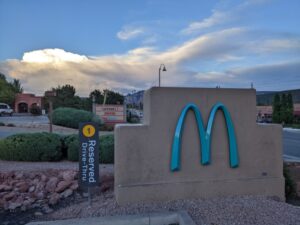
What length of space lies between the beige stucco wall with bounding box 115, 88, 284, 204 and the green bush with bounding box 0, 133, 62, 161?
12.1 ft

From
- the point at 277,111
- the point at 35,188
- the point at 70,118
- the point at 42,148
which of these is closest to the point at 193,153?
the point at 35,188

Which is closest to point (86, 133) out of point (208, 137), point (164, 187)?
point (164, 187)

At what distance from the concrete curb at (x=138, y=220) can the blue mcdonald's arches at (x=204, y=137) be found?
0.92 meters

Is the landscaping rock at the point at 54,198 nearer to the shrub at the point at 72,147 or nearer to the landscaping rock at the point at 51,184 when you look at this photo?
the landscaping rock at the point at 51,184

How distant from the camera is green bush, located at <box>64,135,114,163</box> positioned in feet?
27.5

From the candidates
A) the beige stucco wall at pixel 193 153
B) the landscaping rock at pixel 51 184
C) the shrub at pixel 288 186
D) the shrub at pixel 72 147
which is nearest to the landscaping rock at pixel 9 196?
the landscaping rock at pixel 51 184

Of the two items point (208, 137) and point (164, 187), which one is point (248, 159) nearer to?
point (208, 137)

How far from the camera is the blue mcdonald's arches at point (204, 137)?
5516 millimetres

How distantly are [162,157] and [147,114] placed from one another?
725mm

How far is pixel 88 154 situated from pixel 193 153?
66.3 inches

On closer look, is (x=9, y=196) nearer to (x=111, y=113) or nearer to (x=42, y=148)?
(x=42, y=148)

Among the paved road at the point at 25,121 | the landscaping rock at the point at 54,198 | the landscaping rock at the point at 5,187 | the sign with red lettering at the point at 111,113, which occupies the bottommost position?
the landscaping rock at the point at 54,198

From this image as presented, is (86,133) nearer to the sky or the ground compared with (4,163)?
nearer to the sky

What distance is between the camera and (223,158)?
5828 mm
